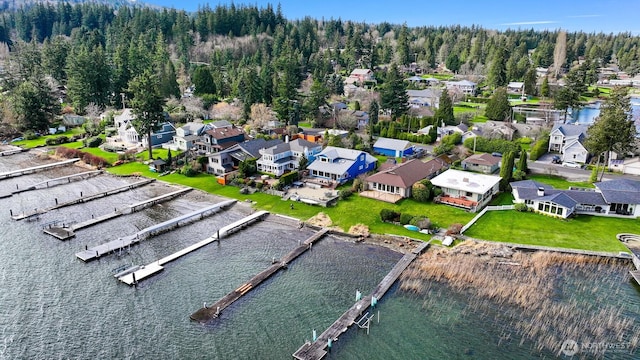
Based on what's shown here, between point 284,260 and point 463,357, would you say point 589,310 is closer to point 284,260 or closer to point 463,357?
point 463,357

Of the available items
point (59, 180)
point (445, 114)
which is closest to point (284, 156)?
point (59, 180)

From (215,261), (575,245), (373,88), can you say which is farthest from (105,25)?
(575,245)

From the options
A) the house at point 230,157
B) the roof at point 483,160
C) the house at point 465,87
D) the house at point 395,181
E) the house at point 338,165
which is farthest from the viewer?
the house at point 465,87

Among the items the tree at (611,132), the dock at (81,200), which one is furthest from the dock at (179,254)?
the tree at (611,132)

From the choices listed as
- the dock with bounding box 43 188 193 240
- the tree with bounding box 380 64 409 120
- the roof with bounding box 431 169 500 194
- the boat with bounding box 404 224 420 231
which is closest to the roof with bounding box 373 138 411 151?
the roof with bounding box 431 169 500 194

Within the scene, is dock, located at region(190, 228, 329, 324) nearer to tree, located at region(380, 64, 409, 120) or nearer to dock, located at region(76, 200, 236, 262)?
dock, located at region(76, 200, 236, 262)

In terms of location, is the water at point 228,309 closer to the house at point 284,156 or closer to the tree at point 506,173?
the house at point 284,156
